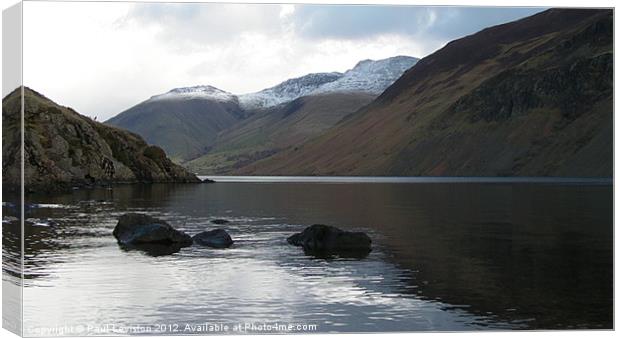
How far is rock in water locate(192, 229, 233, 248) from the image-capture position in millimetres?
39594

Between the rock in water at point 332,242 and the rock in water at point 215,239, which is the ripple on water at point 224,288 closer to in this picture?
the rock in water at point 215,239

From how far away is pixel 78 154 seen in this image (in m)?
128

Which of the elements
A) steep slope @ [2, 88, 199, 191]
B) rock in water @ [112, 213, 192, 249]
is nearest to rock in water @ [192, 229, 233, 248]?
rock in water @ [112, 213, 192, 249]

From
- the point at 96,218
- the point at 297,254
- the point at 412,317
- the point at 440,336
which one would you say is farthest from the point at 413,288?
the point at 96,218

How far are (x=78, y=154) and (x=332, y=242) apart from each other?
98279 mm

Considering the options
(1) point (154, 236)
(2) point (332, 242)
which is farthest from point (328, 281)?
(1) point (154, 236)

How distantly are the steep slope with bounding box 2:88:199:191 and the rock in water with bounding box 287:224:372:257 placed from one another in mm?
41318

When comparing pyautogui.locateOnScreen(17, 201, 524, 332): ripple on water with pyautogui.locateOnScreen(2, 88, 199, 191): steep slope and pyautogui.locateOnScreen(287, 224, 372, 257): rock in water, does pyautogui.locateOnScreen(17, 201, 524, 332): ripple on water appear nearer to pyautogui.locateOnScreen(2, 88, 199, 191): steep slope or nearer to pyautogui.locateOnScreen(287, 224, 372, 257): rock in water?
pyautogui.locateOnScreen(287, 224, 372, 257): rock in water

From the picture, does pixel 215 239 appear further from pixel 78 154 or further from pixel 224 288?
pixel 78 154

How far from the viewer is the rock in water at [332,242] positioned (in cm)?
3738

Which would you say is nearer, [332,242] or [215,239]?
[332,242]

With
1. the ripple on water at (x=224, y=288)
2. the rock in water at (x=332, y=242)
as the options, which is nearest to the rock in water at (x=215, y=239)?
the ripple on water at (x=224, y=288)

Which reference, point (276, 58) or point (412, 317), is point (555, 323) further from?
point (276, 58)

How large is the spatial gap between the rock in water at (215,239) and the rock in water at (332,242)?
3684mm
